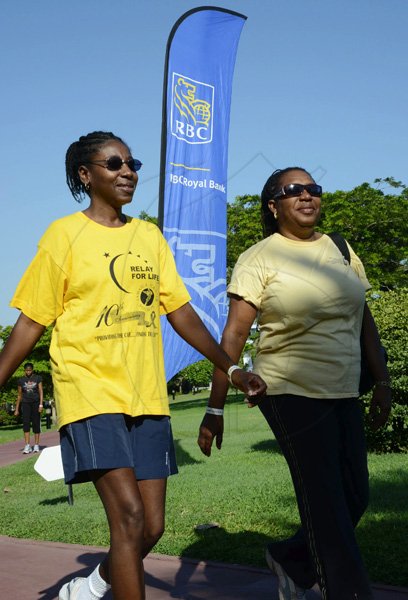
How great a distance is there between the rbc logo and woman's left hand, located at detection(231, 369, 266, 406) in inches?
304

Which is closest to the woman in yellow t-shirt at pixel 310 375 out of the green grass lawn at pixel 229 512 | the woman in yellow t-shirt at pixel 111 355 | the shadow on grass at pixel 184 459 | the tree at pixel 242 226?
the woman in yellow t-shirt at pixel 111 355

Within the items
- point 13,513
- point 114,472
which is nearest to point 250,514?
point 13,513

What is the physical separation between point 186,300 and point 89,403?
709 mm

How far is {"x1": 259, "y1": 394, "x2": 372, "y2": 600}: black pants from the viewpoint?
3445 millimetres

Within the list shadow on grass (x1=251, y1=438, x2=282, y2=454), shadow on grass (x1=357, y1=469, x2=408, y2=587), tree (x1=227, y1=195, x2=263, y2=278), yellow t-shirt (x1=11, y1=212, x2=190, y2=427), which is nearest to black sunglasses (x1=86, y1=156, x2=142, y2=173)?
yellow t-shirt (x1=11, y1=212, x2=190, y2=427)

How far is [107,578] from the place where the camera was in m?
3.76

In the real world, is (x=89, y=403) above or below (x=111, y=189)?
below

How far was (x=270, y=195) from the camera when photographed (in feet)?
13.3

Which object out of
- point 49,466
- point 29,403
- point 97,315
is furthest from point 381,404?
point 29,403

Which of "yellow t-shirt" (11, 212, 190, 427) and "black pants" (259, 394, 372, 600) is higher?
"yellow t-shirt" (11, 212, 190, 427)

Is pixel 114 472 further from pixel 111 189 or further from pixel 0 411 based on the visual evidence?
pixel 0 411

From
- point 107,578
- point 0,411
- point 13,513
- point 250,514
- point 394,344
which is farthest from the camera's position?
point 0,411

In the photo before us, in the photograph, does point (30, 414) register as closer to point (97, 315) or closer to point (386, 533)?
point (386, 533)

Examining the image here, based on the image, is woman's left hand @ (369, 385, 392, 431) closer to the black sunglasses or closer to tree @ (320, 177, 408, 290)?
the black sunglasses
